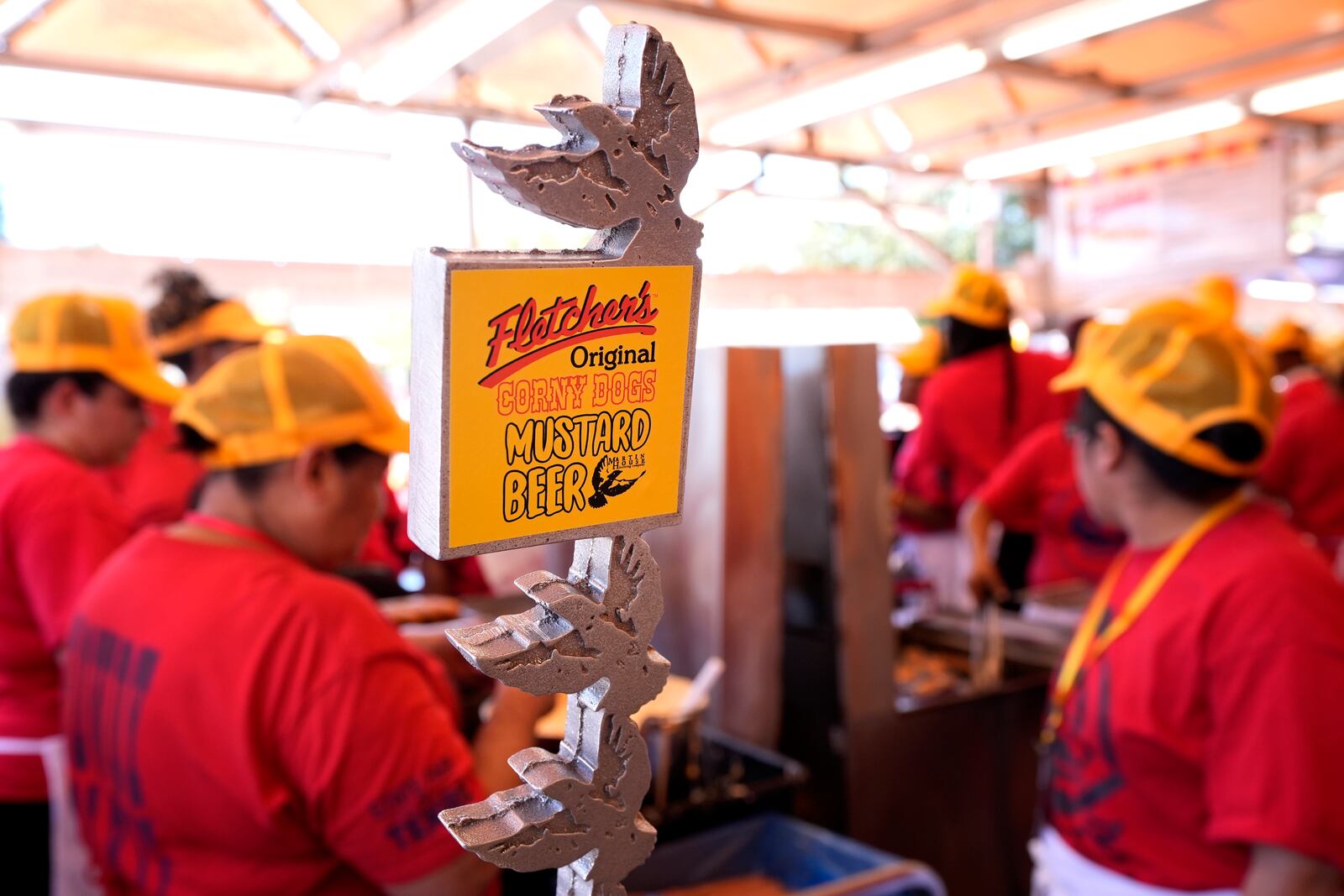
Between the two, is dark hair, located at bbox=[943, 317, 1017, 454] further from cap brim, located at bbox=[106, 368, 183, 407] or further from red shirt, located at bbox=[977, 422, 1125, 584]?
cap brim, located at bbox=[106, 368, 183, 407]

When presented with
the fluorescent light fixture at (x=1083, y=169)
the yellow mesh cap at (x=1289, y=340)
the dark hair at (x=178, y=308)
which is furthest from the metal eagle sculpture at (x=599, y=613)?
the fluorescent light fixture at (x=1083, y=169)

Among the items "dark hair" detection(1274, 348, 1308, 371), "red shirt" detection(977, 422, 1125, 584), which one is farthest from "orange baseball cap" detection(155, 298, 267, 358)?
"dark hair" detection(1274, 348, 1308, 371)

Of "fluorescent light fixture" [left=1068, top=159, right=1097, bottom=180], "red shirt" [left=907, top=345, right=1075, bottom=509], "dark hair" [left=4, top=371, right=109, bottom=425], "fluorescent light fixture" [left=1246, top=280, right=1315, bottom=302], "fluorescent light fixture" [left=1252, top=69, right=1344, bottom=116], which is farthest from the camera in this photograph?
"fluorescent light fixture" [left=1246, top=280, right=1315, bottom=302]

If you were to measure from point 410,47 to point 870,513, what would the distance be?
8.70ft

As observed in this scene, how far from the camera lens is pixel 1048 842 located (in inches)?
69.1

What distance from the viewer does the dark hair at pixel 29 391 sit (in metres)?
2.26

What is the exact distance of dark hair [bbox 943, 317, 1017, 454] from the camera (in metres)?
3.74

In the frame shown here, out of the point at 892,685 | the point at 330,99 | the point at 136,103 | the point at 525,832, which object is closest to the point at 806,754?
the point at 892,685

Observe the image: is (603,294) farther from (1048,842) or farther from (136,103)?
(136,103)

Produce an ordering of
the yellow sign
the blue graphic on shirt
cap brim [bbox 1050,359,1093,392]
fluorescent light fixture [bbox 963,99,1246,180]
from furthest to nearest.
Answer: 1. fluorescent light fixture [bbox 963,99,1246,180]
2. cap brim [bbox 1050,359,1093,392]
3. the blue graphic on shirt
4. the yellow sign

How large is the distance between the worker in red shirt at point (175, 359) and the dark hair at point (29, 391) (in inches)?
23.4

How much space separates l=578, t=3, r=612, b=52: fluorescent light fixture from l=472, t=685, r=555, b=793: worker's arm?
3.65 meters

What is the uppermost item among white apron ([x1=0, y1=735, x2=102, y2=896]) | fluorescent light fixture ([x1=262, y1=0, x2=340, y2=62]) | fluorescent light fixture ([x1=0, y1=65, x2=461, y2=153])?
fluorescent light fixture ([x1=262, y1=0, x2=340, y2=62])

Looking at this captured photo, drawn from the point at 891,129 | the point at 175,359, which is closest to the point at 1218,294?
the point at 891,129
